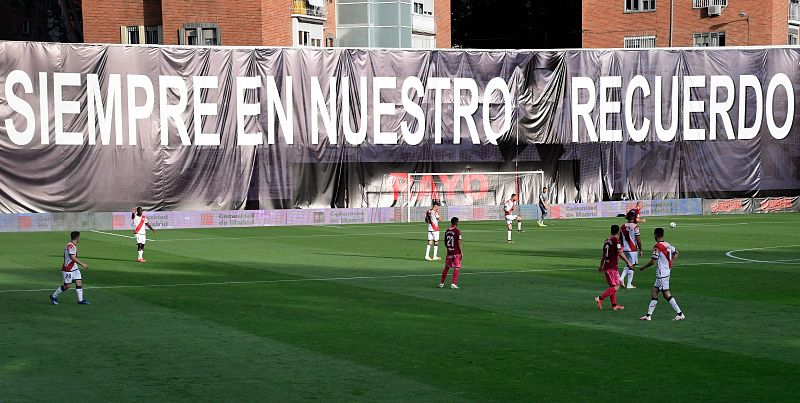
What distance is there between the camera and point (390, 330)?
20594 millimetres

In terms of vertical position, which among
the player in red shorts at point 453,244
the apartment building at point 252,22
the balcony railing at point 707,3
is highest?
the balcony railing at point 707,3

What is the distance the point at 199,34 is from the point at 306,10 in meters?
7.60

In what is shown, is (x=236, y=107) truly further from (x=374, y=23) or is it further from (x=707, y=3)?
(x=707, y=3)

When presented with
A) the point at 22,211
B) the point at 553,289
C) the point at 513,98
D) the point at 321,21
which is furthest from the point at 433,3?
the point at 553,289

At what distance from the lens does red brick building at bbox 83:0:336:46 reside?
6669 centimetres

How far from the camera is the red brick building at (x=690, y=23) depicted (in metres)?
83.7

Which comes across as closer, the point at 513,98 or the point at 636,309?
the point at 636,309

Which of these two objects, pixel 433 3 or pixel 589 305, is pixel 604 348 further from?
pixel 433 3

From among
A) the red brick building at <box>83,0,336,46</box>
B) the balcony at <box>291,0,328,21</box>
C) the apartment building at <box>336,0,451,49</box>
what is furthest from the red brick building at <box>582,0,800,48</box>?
the balcony at <box>291,0,328,21</box>

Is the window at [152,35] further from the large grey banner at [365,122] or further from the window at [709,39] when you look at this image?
the window at [709,39]

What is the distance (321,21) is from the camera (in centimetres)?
7288

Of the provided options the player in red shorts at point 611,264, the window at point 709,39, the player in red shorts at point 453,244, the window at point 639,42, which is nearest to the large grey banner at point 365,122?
the window at point 709,39

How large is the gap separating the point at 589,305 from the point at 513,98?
117 feet

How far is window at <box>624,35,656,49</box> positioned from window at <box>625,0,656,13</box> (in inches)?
85.3
